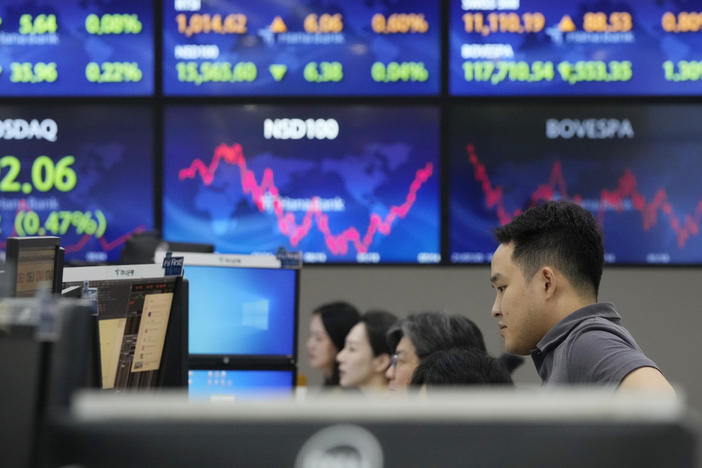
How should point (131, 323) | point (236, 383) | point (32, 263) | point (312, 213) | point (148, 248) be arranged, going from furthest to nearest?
point (312, 213) < point (148, 248) < point (236, 383) < point (131, 323) < point (32, 263)

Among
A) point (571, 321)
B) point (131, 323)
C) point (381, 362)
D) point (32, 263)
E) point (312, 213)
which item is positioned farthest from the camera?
point (312, 213)

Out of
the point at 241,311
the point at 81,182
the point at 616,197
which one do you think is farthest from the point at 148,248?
the point at 616,197

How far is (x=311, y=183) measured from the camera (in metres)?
4.54

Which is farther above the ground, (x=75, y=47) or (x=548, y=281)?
(x=75, y=47)

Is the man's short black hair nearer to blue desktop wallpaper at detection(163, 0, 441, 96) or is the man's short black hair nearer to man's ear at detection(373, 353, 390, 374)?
man's ear at detection(373, 353, 390, 374)

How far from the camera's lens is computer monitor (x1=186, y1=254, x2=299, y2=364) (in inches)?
129

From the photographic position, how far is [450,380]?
2.33 m

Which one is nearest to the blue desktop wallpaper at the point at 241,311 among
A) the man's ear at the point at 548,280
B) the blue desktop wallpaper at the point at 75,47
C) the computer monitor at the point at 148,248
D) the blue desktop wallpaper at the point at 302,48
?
the computer monitor at the point at 148,248

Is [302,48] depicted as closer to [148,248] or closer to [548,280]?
[148,248]

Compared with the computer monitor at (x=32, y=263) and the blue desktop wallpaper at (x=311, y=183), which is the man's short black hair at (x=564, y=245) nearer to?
the computer monitor at (x=32, y=263)

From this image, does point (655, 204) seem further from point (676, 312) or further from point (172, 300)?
point (172, 300)

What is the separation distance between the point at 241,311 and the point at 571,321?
139 centimetres

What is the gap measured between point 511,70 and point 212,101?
143cm

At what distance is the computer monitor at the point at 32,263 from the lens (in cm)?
189
